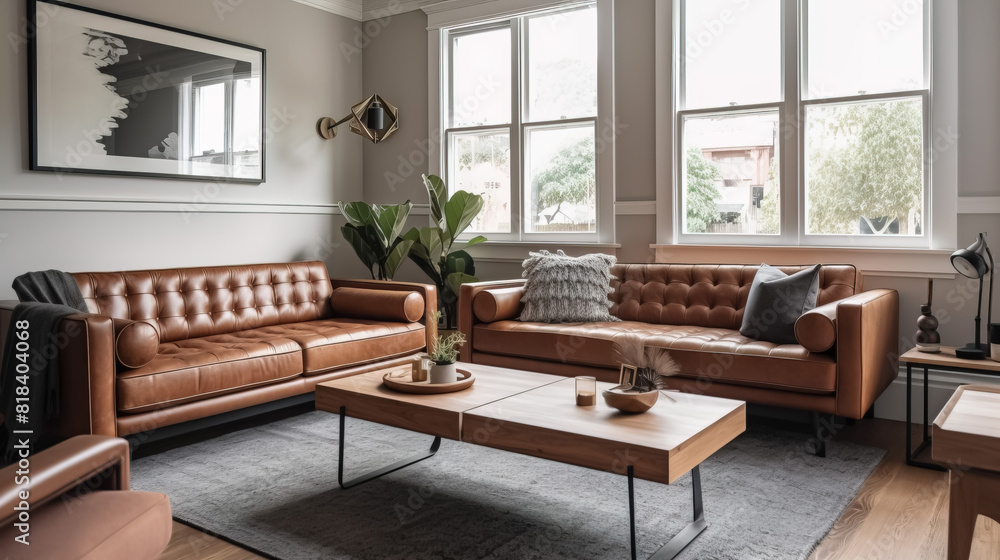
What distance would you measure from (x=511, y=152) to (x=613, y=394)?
10.2ft

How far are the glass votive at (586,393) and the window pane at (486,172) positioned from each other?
285 cm

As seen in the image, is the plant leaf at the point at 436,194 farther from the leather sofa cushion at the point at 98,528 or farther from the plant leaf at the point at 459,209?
the leather sofa cushion at the point at 98,528

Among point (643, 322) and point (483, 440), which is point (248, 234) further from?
point (483, 440)

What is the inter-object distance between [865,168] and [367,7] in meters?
3.87

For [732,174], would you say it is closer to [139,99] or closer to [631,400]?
[631,400]

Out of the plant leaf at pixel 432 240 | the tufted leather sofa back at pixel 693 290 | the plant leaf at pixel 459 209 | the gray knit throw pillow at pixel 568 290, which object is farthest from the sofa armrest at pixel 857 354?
the plant leaf at pixel 432 240

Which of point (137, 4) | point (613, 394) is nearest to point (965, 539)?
point (613, 394)

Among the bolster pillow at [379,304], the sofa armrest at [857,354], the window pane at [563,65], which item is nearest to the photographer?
the sofa armrest at [857,354]

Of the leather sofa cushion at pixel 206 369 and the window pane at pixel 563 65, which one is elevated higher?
the window pane at pixel 563 65

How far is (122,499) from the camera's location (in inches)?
56.3

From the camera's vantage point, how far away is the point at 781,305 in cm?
346

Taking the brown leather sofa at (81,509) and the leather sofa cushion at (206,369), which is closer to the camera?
the brown leather sofa at (81,509)

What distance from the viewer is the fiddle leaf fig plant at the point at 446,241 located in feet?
16.0

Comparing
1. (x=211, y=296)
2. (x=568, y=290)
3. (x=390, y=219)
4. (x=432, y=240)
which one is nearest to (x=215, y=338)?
(x=211, y=296)
